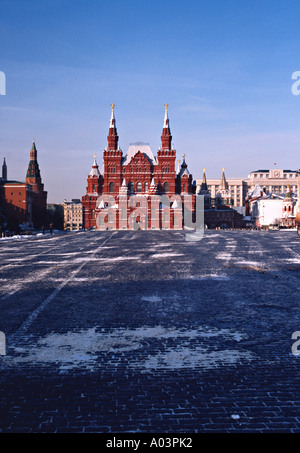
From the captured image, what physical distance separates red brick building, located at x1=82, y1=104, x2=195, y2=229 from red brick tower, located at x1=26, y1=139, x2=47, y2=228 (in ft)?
114

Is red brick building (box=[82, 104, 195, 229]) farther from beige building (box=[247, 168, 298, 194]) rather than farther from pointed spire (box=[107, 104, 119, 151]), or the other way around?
beige building (box=[247, 168, 298, 194])

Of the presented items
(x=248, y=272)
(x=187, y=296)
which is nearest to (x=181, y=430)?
(x=187, y=296)

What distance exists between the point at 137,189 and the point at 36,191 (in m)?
47.8

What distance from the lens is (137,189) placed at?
303ft

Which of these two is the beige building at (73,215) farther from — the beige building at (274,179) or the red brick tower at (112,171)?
the red brick tower at (112,171)

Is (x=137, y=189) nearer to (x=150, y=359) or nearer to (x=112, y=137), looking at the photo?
(x=112, y=137)

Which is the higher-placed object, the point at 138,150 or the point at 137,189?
the point at 138,150

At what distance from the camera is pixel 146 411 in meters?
4.67

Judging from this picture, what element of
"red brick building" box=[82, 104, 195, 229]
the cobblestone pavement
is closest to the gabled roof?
"red brick building" box=[82, 104, 195, 229]

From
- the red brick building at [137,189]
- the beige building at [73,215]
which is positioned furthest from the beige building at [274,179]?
the red brick building at [137,189]

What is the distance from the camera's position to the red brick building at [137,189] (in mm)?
87688

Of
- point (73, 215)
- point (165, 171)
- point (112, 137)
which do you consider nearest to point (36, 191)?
point (112, 137)
